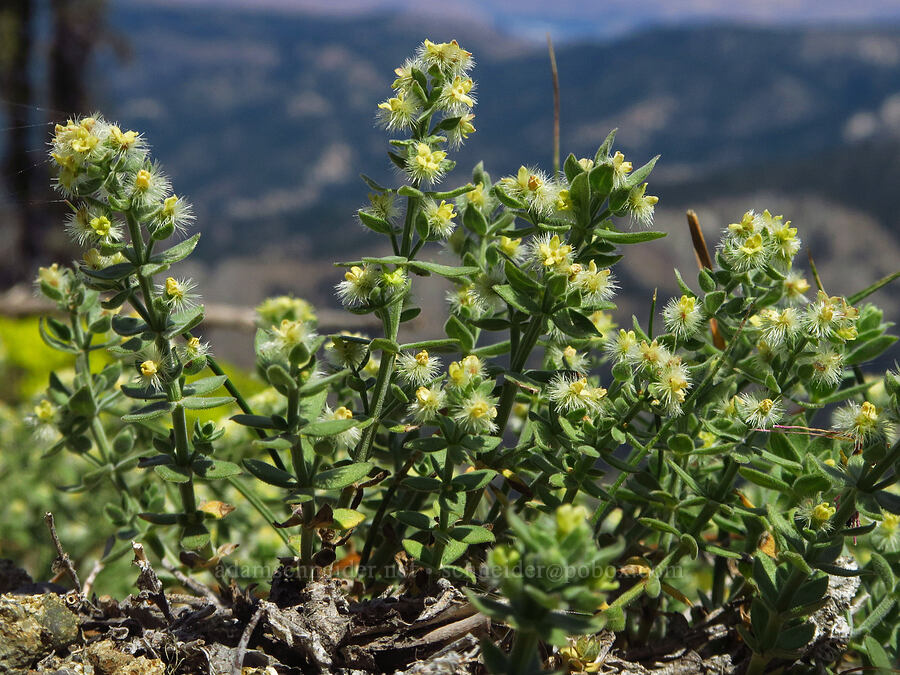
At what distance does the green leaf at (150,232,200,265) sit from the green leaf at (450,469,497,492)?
21.0 inches

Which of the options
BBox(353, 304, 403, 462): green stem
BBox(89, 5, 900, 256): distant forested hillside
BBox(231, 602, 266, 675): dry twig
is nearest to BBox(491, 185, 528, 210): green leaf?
BBox(353, 304, 403, 462): green stem

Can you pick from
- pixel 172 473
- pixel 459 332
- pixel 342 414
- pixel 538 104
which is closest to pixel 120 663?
pixel 172 473

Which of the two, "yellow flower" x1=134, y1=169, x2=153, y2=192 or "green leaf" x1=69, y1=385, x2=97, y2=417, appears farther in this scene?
"green leaf" x1=69, y1=385, x2=97, y2=417

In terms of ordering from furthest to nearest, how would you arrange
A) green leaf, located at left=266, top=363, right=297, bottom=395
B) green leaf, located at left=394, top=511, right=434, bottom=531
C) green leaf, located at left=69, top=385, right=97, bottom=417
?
green leaf, located at left=69, top=385, right=97, bottom=417 < green leaf, located at left=394, top=511, right=434, bottom=531 < green leaf, located at left=266, top=363, right=297, bottom=395

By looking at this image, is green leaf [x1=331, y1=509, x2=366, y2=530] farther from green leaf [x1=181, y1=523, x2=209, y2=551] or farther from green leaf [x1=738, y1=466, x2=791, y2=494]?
green leaf [x1=738, y1=466, x2=791, y2=494]

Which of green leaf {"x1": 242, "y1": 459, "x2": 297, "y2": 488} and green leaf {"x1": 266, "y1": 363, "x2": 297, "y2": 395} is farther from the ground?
green leaf {"x1": 266, "y1": 363, "x2": 297, "y2": 395}

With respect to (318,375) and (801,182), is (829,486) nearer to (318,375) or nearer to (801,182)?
(318,375)

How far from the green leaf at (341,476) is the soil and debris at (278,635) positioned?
0.19m

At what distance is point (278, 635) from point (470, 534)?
13.2 inches

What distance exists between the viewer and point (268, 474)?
1.16 metres

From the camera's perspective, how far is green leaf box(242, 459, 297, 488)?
1.15 meters

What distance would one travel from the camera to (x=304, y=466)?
1.19 metres

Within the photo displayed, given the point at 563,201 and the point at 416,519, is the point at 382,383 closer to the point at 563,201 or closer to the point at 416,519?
the point at 416,519

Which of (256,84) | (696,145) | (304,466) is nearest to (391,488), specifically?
(304,466)
